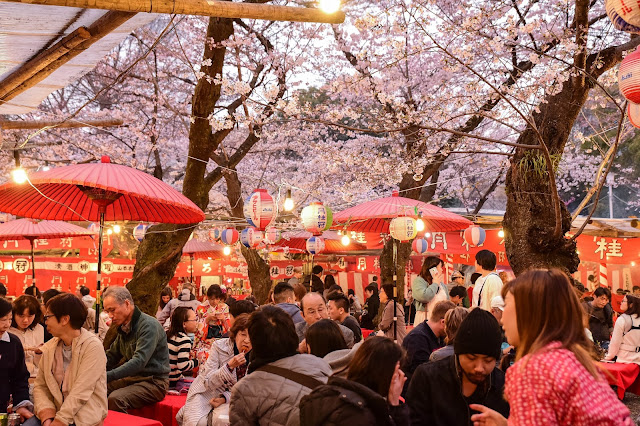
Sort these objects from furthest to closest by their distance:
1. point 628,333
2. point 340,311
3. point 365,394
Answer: point 628,333 < point 340,311 < point 365,394

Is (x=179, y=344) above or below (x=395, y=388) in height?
below

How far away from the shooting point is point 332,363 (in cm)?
461

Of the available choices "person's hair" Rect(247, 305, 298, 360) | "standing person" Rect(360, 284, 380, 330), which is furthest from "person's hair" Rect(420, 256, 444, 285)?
"person's hair" Rect(247, 305, 298, 360)

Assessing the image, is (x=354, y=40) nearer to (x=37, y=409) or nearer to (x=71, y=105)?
(x=71, y=105)

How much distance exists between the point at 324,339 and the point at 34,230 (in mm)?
9538

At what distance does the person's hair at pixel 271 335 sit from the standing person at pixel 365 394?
2.66ft

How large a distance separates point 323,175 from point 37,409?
18.8 meters

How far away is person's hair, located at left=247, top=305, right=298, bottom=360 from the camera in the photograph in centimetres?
412

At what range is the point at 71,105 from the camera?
23.0 meters

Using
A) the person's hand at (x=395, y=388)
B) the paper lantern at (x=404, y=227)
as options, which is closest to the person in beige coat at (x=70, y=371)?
the person's hand at (x=395, y=388)

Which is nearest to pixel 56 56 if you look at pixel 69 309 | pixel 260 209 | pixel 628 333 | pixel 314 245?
pixel 69 309

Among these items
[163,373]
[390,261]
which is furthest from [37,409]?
[390,261]

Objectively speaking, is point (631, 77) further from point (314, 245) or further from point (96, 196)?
point (314, 245)

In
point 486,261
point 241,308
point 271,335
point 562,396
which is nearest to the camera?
point 562,396
